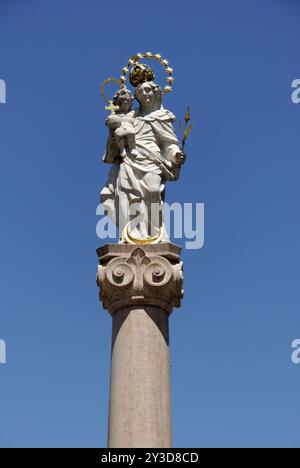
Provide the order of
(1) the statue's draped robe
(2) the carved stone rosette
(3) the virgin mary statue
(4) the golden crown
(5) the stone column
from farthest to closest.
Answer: (4) the golden crown → (1) the statue's draped robe → (3) the virgin mary statue → (2) the carved stone rosette → (5) the stone column

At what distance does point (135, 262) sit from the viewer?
Answer: 1350cm

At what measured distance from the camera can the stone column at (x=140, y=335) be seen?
39.5 ft

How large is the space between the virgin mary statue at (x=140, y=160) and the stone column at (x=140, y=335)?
0.65 metres

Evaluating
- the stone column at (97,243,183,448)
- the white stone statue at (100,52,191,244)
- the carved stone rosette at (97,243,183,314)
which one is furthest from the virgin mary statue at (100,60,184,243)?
the stone column at (97,243,183,448)

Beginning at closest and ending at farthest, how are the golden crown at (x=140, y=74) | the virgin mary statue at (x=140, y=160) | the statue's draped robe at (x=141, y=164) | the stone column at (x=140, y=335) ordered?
the stone column at (x=140, y=335) < the virgin mary statue at (x=140, y=160) < the statue's draped robe at (x=141, y=164) < the golden crown at (x=140, y=74)

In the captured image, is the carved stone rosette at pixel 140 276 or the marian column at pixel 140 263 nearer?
the marian column at pixel 140 263

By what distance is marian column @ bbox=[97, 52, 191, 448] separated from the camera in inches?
481

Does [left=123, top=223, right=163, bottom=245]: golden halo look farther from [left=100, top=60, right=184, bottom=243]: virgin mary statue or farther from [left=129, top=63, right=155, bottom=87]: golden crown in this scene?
[left=129, top=63, right=155, bottom=87]: golden crown

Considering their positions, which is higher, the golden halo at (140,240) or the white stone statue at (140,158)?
the white stone statue at (140,158)

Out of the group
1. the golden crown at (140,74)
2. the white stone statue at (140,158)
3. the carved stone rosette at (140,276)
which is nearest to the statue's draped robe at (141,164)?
the white stone statue at (140,158)

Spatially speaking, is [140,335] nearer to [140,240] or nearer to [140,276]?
[140,276]

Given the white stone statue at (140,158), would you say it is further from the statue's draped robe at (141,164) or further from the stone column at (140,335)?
the stone column at (140,335)

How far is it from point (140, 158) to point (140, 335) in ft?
12.6
